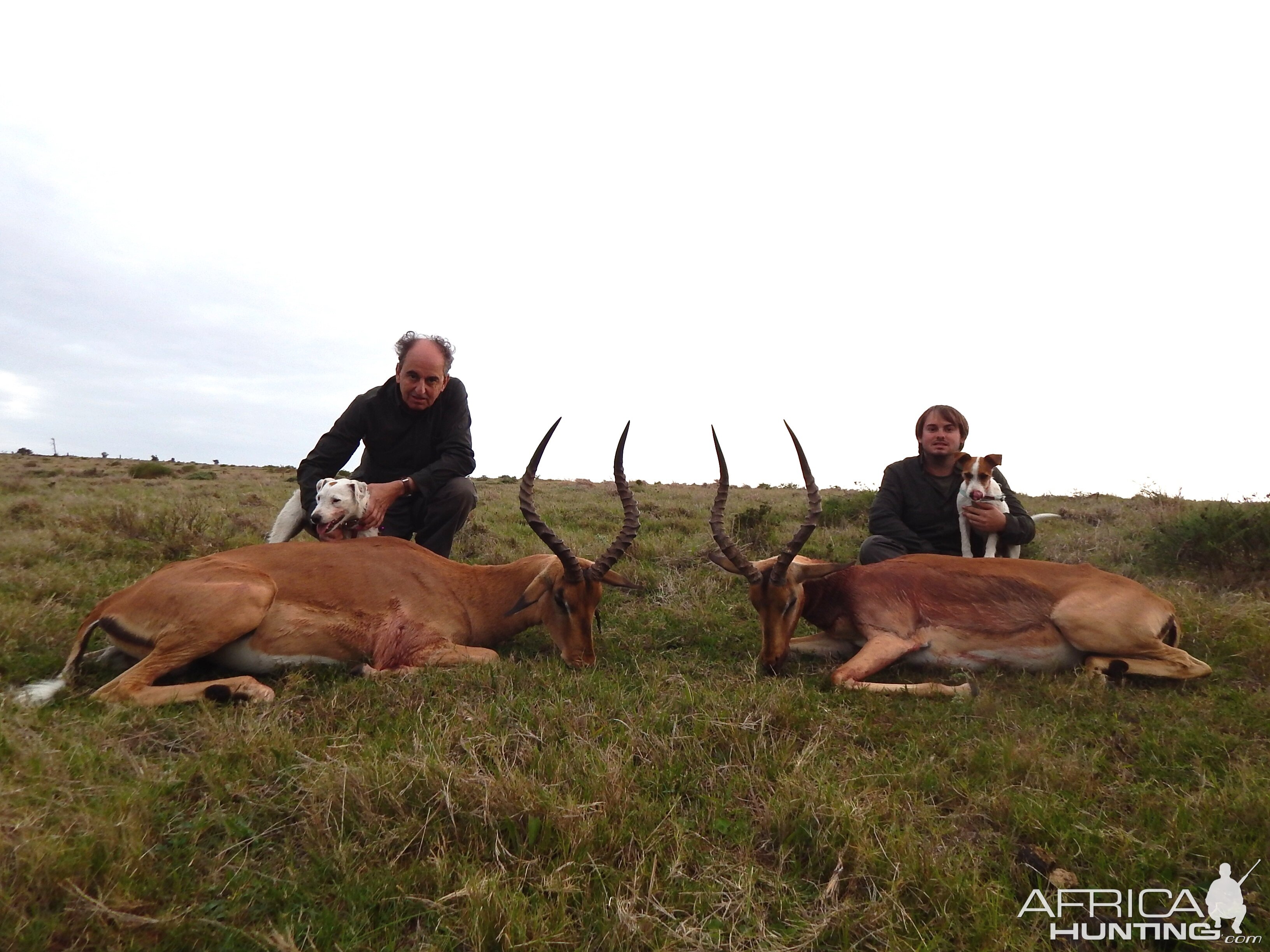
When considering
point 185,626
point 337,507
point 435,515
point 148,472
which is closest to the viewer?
point 185,626

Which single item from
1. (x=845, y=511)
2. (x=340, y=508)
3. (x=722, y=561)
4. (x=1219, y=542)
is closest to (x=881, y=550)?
(x=722, y=561)

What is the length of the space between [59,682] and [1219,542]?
10748mm

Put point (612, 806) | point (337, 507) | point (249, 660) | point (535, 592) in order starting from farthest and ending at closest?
point (337, 507)
point (535, 592)
point (249, 660)
point (612, 806)

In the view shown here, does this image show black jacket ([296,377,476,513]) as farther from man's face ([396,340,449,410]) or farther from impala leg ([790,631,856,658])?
impala leg ([790,631,856,658])

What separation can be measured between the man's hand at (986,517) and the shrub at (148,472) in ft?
75.7

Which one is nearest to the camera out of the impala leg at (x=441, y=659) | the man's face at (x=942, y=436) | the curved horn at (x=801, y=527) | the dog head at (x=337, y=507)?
the impala leg at (x=441, y=659)

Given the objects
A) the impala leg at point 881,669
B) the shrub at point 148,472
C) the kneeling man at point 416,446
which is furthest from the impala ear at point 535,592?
the shrub at point 148,472

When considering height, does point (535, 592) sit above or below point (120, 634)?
above

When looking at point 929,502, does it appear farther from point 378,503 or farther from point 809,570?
point 378,503

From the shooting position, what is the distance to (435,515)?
7457 millimetres

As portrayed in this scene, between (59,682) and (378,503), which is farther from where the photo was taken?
(378,503)

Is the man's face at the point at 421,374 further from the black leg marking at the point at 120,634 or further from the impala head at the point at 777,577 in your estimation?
the black leg marking at the point at 120,634

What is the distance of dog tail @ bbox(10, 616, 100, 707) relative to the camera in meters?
4.19

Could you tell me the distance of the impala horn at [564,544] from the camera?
570 centimetres
